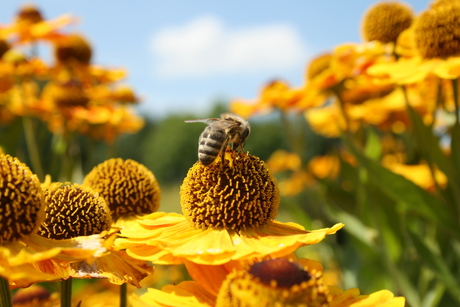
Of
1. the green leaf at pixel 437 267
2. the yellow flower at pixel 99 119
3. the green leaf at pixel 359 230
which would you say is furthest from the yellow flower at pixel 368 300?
the yellow flower at pixel 99 119

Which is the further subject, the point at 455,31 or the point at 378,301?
the point at 455,31

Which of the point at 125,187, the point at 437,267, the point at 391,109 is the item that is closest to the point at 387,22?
the point at 437,267

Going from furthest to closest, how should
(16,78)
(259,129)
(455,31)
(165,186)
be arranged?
1. (165,186)
2. (259,129)
3. (16,78)
4. (455,31)

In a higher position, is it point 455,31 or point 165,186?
point 455,31

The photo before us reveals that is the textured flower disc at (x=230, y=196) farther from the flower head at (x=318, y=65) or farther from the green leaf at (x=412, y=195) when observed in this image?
the flower head at (x=318, y=65)

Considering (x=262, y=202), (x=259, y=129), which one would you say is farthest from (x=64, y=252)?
(x=259, y=129)

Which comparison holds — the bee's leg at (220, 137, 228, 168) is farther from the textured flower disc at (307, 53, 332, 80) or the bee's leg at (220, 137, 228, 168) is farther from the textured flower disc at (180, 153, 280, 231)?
the textured flower disc at (307, 53, 332, 80)

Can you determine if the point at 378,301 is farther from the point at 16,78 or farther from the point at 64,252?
the point at 16,78

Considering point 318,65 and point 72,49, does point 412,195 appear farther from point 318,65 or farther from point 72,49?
point 72,49
